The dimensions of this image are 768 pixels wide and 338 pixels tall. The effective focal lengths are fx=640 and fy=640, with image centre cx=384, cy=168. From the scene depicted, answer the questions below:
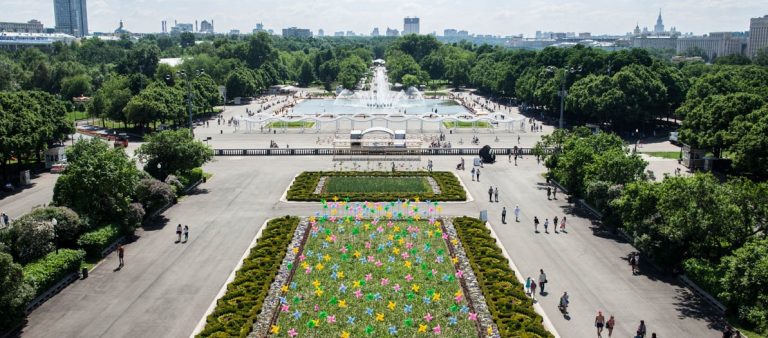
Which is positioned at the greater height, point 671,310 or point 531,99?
point 531,99

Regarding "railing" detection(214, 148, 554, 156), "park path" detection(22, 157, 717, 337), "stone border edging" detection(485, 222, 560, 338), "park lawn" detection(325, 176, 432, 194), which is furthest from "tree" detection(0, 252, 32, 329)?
"railing" detection(214, 148, 554, 156)

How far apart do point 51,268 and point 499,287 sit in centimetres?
2069

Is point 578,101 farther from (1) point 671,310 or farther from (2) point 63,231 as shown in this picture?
(2) point 63,231

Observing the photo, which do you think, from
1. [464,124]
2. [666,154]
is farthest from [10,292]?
[464,124]

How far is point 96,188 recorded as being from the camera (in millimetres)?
36250

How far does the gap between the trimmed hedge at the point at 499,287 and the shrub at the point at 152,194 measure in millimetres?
18934

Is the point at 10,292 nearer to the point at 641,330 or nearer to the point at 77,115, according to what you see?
the point at 641,330

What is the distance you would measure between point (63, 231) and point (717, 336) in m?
31.3

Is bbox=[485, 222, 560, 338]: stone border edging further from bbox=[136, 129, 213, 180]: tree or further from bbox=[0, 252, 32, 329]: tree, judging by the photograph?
bbox=[136, 129, 213, 180]: tree

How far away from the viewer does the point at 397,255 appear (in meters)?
34.3

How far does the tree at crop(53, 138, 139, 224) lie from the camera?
119ft

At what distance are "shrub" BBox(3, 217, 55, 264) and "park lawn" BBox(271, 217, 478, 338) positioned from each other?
39.6ft

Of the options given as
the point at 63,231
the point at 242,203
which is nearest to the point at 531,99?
the point at 242,203

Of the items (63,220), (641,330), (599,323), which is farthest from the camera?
(63,220)
